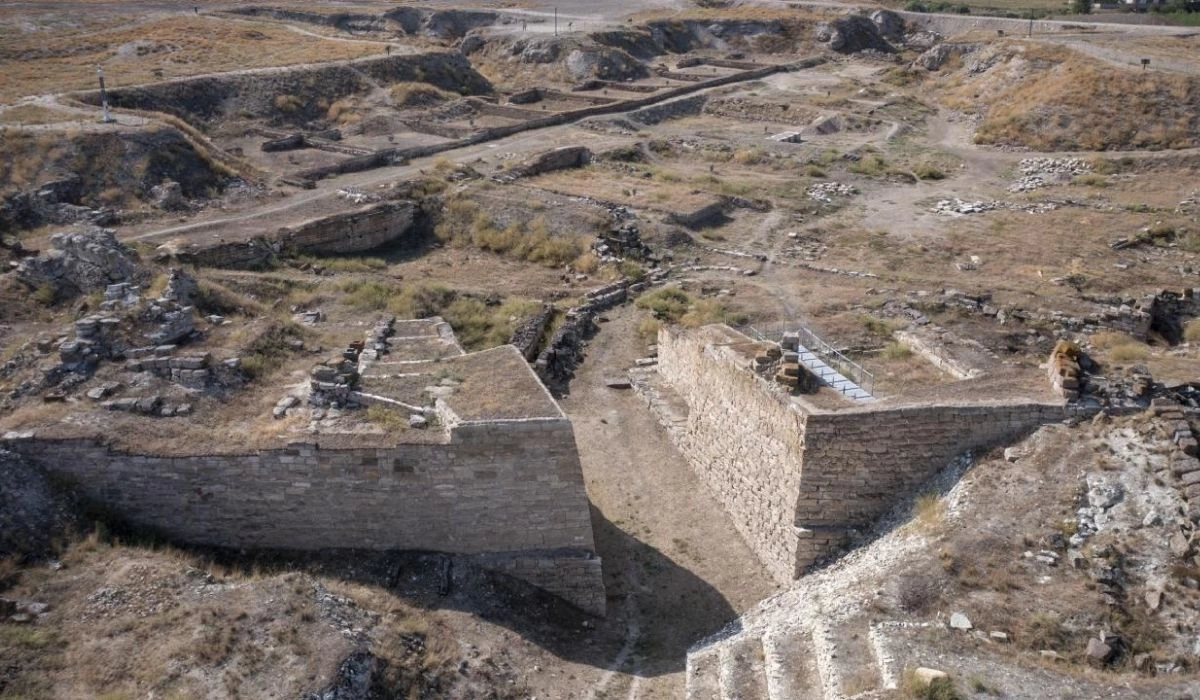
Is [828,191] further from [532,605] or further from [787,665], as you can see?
[787,665]

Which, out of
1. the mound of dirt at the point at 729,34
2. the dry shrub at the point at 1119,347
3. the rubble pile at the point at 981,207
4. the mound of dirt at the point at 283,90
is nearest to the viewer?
the dry shrub at the point at 1119,347

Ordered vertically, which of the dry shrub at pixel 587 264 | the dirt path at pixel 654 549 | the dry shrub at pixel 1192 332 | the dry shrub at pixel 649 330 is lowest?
the dirt path at pixel 654 549

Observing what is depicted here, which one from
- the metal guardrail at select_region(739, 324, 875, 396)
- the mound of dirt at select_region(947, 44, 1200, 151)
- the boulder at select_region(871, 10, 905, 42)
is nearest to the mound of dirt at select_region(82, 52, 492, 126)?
the mound of dirt at select_region(947, 44, 1200, 151)

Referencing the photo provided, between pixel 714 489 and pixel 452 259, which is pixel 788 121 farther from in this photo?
pixel 714 489

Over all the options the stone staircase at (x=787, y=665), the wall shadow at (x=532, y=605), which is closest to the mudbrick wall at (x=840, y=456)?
the wall shadow at (x=532, y=605)

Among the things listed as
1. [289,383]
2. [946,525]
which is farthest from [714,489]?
[289,383]

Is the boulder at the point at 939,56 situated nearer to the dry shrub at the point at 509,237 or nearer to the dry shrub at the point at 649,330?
the dry shrub at the point at 509,237
